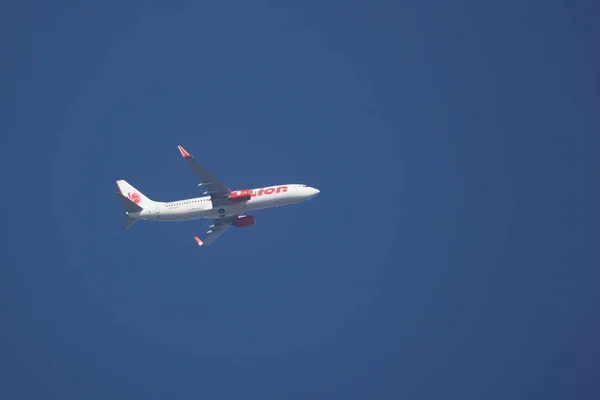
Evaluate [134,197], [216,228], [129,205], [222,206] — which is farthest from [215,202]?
[134,197]

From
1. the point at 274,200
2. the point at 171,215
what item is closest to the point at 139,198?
the point at 171,215

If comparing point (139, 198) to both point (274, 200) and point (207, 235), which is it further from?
point (274, 200)

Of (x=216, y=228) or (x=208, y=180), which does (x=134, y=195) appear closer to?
(x=216, y=228)

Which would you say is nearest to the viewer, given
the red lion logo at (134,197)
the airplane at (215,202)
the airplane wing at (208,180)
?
the airplane wing at (208,180)

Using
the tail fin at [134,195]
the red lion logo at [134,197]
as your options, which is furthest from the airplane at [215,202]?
the red lion logo at [134,197]

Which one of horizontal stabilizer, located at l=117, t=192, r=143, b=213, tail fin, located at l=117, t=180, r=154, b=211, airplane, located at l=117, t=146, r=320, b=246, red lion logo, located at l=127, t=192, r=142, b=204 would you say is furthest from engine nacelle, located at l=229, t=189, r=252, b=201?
red lion logo, located at l=127, t=192, r=142, b=204

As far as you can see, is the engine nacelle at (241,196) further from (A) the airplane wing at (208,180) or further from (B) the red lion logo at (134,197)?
(B) the red lion logo at (134,197)
